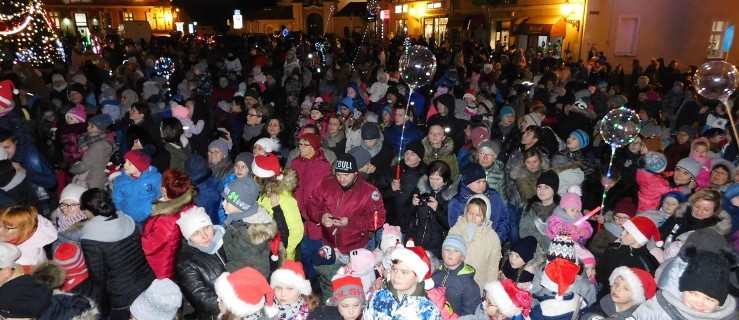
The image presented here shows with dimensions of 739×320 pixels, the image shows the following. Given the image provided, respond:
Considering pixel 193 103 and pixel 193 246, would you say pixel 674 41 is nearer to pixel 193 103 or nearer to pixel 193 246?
pixel 193 103

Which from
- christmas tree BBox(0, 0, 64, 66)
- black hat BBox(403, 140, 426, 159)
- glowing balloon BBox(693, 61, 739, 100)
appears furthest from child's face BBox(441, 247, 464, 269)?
christmas tree BBox(0, 0, 64, 66)

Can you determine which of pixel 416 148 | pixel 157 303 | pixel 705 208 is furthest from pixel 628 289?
pixel 157 303

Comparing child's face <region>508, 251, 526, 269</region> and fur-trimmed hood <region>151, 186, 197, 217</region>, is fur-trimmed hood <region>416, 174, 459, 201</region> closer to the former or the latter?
child's face <region>508, 251, 526, 269</region>

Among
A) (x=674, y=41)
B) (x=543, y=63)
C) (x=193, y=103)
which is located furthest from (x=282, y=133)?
(x=674, y=41)

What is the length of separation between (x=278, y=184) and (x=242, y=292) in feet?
5.85

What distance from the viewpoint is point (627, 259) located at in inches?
166

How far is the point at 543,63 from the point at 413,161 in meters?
13.0

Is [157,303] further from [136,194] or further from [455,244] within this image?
[455,244]

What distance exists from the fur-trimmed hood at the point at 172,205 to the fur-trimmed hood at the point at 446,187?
2.45 metres

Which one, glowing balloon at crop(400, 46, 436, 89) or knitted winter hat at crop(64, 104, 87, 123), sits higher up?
glowing balloon at crop(400, 46, 436, 89)

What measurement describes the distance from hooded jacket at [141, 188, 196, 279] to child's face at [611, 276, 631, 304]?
11.3 ft

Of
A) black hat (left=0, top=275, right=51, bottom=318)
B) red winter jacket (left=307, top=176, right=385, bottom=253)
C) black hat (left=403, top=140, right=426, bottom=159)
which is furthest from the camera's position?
black hat (left=403, top=140, right=426, bottom=159)

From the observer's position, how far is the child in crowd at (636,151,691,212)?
19.4ft

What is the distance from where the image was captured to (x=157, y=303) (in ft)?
10.3
